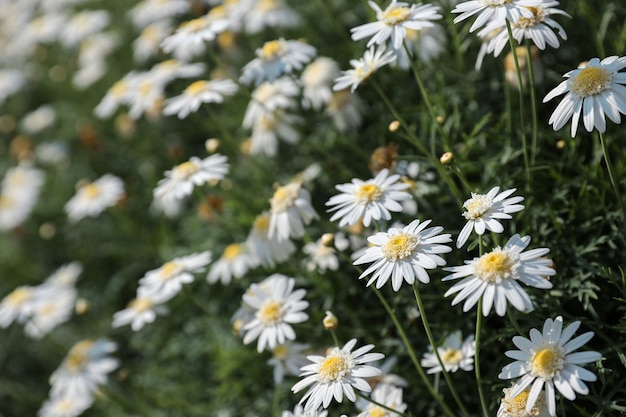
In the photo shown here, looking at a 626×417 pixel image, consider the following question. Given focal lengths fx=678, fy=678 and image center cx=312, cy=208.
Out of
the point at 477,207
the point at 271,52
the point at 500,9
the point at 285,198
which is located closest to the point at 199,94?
the point at 271,52

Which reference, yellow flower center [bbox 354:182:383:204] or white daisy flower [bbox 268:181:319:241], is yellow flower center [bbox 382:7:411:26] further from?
white daisy flower [bbox 268:181:319:241]

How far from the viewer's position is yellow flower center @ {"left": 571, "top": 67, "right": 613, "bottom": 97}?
2059mm

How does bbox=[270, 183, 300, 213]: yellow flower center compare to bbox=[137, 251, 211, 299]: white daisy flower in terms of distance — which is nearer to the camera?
bbox=[270, 183, 300, 213]: yellow flower center

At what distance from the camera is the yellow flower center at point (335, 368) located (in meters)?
2.15

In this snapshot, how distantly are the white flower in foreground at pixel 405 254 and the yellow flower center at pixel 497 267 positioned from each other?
0.13 m

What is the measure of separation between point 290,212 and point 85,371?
159 centimetres

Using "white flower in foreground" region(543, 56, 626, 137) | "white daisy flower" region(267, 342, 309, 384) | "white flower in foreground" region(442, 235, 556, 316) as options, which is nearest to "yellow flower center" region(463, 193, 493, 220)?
"white flower in foreground" region(442, 235, 556, 316)

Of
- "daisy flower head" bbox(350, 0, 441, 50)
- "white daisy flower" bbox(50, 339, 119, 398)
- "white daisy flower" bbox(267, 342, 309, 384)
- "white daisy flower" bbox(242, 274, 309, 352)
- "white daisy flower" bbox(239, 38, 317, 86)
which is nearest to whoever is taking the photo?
"daisy flower head" bbox(350, 0, 441, 50)

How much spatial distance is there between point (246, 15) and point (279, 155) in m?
0.89

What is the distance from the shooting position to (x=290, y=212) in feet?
9.39

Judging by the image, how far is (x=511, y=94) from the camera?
3.15m

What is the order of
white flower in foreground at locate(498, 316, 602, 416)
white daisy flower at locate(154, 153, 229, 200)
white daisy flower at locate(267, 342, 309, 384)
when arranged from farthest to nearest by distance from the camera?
white daisy flower at locate(154, 153, 229, 200)
white daisy flower at locate(267, 342, 309, 384)
white flower in foreground at locate(498, 316, 602, 416)

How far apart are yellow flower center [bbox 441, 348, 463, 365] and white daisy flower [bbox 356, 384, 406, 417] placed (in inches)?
8.1

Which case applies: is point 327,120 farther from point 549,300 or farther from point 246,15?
point 549,300
